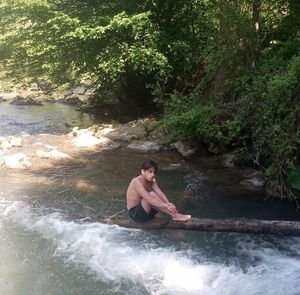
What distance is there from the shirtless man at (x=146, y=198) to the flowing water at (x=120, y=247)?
0.65 m

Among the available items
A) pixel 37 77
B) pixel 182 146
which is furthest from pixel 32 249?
pixel 37 77

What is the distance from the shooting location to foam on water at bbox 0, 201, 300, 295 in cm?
639

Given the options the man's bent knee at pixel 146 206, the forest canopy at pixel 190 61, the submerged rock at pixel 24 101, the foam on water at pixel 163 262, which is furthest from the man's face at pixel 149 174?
the submerged rock at pixel 24 101

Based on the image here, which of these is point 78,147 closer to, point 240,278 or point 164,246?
point 164,246

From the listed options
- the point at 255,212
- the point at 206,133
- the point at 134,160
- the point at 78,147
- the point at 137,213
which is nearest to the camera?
the point at 137,213

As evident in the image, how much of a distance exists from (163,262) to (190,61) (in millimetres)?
10162

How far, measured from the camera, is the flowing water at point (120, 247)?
650 cm

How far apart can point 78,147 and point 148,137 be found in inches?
95.4

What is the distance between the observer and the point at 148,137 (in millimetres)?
14844

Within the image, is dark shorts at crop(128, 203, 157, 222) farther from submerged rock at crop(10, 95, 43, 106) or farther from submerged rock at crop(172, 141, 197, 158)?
submerged rock at crop(10, 95, 43, 106)

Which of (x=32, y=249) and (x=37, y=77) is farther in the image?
(x=37, y=77)

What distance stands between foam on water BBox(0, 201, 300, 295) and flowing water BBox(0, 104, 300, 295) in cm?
2

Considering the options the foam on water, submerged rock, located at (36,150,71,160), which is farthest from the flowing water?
submerged rock, located at (36,150,71,160)

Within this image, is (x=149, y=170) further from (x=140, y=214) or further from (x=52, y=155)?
(x=52, y=155)
